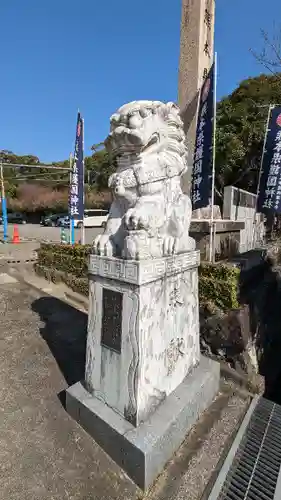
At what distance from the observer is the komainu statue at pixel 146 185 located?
2.46 meters

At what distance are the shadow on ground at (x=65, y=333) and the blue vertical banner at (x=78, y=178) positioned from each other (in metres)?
2.94

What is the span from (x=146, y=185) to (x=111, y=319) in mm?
1233

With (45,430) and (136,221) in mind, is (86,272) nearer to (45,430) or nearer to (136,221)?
(45,430)

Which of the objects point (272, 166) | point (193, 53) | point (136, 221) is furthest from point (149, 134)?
point (193, 53)

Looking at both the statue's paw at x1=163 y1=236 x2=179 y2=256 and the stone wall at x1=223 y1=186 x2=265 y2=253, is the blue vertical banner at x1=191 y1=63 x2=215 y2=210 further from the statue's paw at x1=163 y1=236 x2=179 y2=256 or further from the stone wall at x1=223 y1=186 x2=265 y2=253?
the statue's paw at x1=163 y1=236 x2=179 y2=256

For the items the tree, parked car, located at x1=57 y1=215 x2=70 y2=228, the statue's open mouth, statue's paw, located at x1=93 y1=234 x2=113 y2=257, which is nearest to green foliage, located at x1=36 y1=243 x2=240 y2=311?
statue's paw, located at x1=93 y1=234 x2=113 y2=257

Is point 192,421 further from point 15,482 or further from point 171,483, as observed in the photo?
point 15,482

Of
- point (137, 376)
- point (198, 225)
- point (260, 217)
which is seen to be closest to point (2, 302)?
point (198, 225)

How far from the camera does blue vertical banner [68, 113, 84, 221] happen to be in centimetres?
785

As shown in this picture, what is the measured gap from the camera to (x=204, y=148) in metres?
5.48

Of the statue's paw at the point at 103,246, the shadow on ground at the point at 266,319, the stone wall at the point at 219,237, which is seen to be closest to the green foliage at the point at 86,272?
the shadow on ground at the point at 266,319

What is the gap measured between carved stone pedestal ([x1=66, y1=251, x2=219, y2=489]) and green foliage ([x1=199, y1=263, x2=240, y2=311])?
141 cm

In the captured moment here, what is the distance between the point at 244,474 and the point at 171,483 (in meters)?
0.65

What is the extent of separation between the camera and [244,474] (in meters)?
2.44
